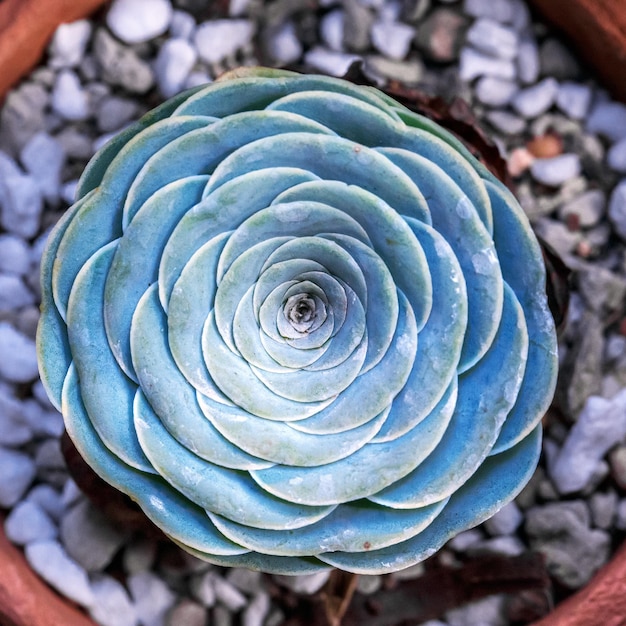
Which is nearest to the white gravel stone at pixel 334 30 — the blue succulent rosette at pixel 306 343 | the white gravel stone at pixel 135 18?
the white gravel stone at pixel 135 18

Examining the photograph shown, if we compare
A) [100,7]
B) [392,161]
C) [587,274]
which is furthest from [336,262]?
[100,7]

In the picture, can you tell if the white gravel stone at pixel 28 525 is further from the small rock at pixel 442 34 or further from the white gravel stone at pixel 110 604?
the small rock at pixel 442 34

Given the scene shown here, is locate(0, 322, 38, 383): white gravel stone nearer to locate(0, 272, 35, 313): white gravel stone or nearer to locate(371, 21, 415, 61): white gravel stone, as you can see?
locate(0, 272, 35, 313): white gravel stone

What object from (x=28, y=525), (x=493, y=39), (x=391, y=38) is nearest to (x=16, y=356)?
(x=28, y=525)

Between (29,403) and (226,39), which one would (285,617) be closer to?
(29,403)

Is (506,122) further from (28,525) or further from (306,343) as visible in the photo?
(28,525)

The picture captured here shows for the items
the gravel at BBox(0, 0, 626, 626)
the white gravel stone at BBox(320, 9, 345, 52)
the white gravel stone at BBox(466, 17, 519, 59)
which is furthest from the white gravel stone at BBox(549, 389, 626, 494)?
the white gravel stone at BBox(320, 9, 345, 52)

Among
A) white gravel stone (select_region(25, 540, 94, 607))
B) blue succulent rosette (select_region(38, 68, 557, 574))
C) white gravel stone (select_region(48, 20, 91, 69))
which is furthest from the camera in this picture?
white gravel stone (select_region(48, 20, 91, 69))
